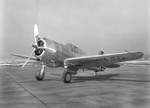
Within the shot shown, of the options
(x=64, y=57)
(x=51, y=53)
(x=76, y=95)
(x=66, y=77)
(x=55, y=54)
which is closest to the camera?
(x=76, y=95)

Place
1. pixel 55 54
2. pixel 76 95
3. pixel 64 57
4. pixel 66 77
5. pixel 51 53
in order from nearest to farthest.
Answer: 1. pixel 76 95
2. pixel 66 77
3. pixel 51 53
4. pixel 55 54
5. pixel 64 57

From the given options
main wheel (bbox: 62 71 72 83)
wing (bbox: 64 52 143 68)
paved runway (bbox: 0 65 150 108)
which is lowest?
paved runway (bbox: 0 65 150 108)

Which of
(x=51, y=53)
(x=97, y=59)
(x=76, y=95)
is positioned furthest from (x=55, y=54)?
(x=76, y=95)

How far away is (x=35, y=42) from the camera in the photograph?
14.6 meters

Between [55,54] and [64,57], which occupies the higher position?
[55,54]

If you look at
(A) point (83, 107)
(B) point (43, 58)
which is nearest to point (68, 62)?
(B) point (43, 58)

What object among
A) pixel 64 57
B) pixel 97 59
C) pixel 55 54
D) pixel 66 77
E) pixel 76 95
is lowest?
pixel 76 95

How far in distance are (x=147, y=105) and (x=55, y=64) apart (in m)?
9.61

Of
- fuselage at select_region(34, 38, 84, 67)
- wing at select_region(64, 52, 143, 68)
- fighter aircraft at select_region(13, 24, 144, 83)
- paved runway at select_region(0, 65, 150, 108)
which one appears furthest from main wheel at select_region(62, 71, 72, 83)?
fuselage at select_region(34, 38, 84, 67)

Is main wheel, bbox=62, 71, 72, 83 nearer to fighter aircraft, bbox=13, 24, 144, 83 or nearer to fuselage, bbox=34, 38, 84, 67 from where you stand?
fighter aircraft, bbox=13, 24, 144, 83

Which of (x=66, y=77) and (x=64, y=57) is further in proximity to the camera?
(x=64, y=57)

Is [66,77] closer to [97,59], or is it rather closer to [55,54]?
[55,54]

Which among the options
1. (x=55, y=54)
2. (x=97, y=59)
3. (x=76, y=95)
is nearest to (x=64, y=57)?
(x=55, y=54)

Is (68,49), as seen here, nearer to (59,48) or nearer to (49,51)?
(59,48)
